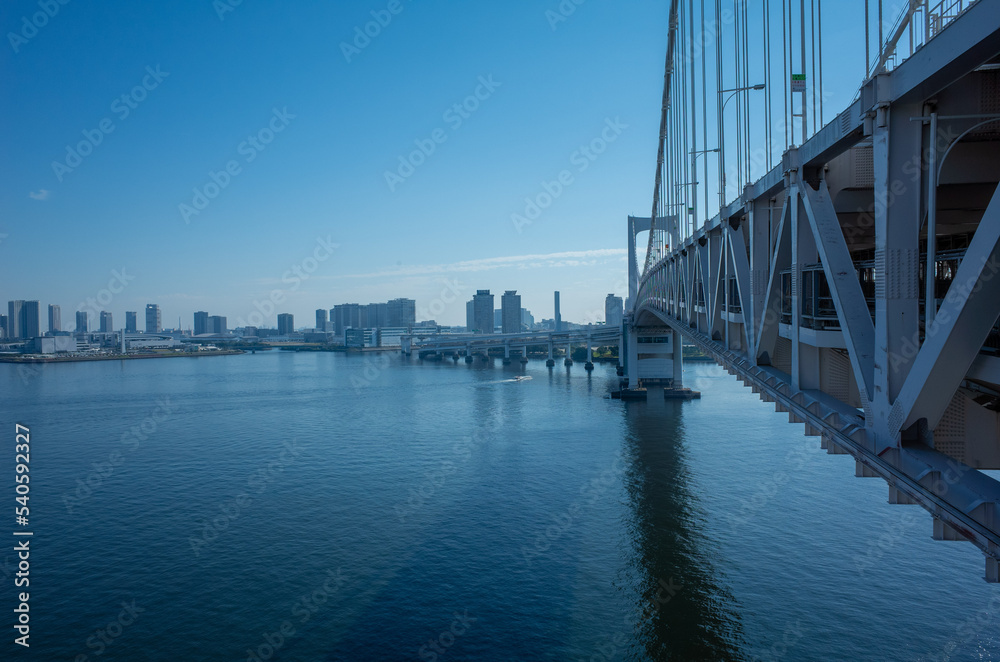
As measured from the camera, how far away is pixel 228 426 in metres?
22.2

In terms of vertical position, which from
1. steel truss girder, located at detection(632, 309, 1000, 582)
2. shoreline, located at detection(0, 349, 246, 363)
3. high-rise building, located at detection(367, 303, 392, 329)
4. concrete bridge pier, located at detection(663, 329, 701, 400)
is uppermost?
high-rise building, located at detection(367, 303, 392, 329)

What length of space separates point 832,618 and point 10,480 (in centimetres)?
1736

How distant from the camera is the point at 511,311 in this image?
122m

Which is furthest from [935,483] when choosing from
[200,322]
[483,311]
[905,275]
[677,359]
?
[200,322]

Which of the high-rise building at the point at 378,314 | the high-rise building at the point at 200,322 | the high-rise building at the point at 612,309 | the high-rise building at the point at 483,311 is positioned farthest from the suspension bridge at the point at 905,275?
the high-rise building at the point at 200,322

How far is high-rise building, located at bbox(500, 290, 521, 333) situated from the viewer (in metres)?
121

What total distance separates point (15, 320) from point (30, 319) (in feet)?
17.9

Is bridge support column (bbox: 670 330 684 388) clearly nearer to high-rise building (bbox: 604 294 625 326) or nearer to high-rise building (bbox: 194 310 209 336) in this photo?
high-rise building (bbox: 604 294 625 326)

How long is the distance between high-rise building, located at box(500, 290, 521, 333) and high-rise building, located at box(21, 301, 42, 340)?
77.5 m

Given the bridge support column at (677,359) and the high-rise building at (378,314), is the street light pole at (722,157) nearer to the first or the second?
the bridge support column at (677,359)

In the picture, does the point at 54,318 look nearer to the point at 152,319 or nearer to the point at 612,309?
the point at 152,319

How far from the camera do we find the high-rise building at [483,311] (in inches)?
4441

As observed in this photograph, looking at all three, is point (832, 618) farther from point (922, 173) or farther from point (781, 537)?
point (922, 173)

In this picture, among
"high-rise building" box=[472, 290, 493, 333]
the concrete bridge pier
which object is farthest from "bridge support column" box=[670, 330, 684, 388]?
"high-rise building" box=[472, 290, 493, 333]
